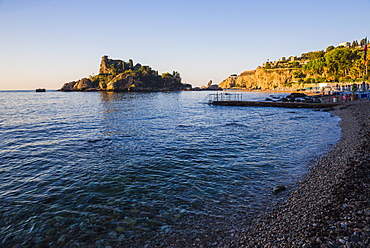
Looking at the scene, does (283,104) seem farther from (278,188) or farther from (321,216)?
(321,216)

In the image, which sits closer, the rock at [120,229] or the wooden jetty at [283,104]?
the rock at [120,229]

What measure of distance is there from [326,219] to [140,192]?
27.3ft

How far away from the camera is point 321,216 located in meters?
7.32

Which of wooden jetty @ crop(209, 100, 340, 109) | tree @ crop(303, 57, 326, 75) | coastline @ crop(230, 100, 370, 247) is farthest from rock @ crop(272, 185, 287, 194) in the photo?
tree @ crop(303, 57, 326, 75)

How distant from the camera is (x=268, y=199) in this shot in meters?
9.83

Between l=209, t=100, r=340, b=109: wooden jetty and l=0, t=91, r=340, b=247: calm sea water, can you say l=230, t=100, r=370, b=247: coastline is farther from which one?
l=209, t=100, r=340, b=109: wooden jetty

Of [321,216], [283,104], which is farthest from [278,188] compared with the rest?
[283,104]

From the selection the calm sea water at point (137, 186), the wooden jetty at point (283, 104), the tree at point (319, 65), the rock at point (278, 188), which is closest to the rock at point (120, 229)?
the calm sea water at point (137, 186)

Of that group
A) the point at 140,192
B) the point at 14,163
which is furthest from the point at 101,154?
the point at 140,192

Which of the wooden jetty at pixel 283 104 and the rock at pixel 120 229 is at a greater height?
the wooden jetty at pixel 283 104

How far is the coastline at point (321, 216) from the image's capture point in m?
6.06

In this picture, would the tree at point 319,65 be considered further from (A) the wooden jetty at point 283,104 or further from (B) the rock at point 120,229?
(B) the rock at point 120,229

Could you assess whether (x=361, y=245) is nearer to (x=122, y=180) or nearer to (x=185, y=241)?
(x=185, y=241)

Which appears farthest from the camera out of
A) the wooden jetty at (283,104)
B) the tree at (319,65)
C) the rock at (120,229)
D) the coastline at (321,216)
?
the tree at (319,65)
